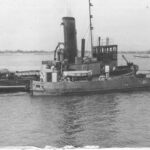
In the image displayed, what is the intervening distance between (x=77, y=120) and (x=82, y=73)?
41.7ft

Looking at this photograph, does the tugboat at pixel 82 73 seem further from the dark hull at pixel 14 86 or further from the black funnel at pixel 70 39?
the dark hull at pixel 14 86

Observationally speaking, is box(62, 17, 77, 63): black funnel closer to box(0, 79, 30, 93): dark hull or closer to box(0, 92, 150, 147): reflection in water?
box(0, 79, 30, 93): dark hull

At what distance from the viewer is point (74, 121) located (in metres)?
19.1

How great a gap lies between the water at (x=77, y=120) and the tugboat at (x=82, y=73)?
156cm

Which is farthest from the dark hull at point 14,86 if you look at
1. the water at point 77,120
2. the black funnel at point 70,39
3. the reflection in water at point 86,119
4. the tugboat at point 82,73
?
the reflection in water at point 86,119

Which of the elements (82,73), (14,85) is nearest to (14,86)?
(14,85)

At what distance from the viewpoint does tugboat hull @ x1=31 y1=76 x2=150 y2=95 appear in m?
30.7

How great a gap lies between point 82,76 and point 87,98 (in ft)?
12.3

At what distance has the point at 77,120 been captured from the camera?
762 inches

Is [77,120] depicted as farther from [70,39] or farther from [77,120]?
[70,39]

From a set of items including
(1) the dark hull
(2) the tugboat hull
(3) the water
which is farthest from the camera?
(1) the dark hull

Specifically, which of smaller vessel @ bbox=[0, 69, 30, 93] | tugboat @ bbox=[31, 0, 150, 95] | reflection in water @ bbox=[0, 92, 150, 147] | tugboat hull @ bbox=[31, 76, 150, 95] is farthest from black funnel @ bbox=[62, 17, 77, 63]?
reflection in water @ bbox=[0, 92, 150, 147]

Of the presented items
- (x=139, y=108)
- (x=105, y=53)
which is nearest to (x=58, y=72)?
(x=105, y=53)

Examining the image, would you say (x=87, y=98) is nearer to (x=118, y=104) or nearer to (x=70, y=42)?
(x=118, y=104)
